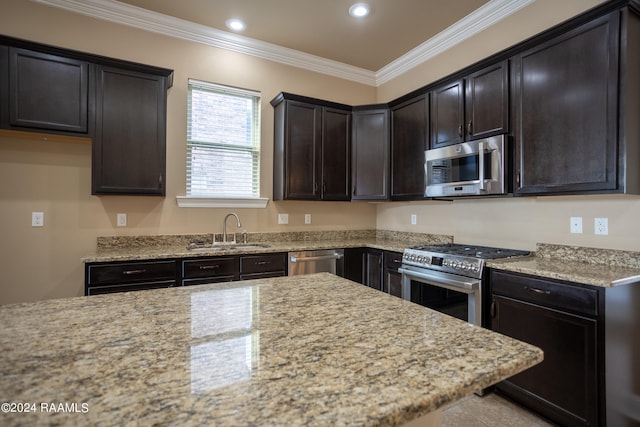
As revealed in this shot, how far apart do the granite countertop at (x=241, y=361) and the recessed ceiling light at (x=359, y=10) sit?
2.84 meters

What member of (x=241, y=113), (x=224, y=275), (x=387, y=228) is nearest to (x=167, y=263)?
(x=224, y=275)

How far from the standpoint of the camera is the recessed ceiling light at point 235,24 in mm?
3205

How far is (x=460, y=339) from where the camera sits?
0.88 metres

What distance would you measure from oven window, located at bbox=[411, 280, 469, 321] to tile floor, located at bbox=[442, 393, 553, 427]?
1.84 ft

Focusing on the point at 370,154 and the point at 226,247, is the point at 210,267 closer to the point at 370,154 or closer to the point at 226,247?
the point at 226,247

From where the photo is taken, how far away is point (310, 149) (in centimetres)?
361

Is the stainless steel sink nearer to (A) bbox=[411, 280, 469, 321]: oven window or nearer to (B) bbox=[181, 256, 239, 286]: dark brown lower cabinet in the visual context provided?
(B) bbox=[181, 256, 239, 286]: dark brown lower cabinet

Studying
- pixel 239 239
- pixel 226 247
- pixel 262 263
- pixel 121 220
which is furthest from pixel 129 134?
pixel 262 263

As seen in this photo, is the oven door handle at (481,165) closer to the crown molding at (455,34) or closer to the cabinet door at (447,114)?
the cabinet door at (447,114)

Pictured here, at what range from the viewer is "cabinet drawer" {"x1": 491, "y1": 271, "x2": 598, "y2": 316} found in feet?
5.82

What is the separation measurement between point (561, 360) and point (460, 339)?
1.54 metres

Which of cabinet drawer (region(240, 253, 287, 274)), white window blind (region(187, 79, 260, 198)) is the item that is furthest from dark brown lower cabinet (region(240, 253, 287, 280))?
white window blind (region(187, 79, 260, 198))

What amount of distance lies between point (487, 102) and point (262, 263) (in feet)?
7.80

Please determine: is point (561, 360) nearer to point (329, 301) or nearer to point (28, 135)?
point (329, 301)
